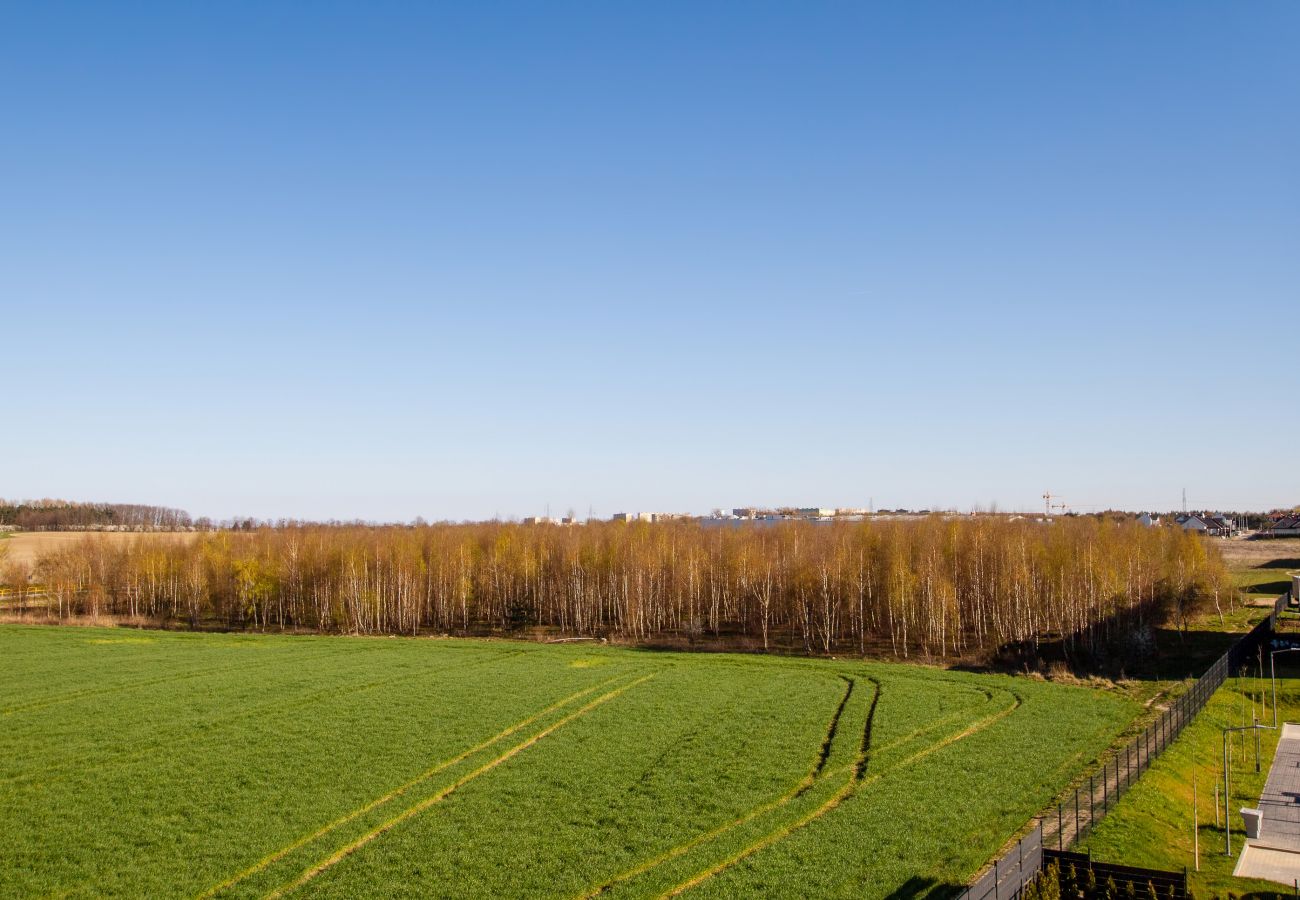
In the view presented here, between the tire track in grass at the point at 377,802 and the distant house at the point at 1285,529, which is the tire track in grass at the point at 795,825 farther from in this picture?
the distant house at the point at 1285,529

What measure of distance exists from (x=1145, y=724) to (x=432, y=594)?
63029 millimetres

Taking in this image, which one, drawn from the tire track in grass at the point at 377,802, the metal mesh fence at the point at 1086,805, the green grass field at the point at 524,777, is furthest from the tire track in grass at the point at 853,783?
the tire track in grass at the point at 377,802

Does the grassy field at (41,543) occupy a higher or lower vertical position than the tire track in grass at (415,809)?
higher

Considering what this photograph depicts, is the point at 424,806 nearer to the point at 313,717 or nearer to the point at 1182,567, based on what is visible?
the point at 313,717

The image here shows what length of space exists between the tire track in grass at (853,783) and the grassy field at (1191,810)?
7.14 m

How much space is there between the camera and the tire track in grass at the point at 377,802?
2245cm

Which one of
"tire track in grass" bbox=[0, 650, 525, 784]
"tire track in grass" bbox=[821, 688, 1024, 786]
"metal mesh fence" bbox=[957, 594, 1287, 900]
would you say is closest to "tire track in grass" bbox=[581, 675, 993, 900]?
"tire track in grass" bbox=[821, 688, 1024, 786]

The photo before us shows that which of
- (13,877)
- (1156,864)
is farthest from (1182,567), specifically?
(13,877)

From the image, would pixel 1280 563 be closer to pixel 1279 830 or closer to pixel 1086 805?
pixel 1279 830

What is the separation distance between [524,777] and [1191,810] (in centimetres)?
2162

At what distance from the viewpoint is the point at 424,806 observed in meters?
27.8

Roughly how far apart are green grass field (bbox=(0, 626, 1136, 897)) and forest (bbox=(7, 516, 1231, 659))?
58.5 ft

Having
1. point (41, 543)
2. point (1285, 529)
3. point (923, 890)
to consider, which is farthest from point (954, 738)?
point (1285, 529)

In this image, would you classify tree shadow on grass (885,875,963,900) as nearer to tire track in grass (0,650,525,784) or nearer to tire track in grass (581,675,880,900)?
tire track in grass (581,675,880,900)
